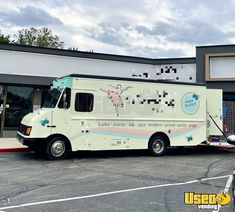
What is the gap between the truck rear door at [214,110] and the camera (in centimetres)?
1320

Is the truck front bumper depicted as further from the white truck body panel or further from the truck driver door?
the truck driver door

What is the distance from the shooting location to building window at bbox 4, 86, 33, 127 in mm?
16266

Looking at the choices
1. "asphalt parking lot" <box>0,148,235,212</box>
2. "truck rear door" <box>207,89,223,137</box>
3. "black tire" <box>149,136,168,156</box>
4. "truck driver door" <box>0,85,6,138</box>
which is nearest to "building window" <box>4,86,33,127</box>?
"truck driver door" <box>0,85,6,138</box>

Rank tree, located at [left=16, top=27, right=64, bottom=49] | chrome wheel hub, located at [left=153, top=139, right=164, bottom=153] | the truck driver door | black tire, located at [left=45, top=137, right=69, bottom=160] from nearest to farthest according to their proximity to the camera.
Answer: black tire, located at [left=45, top=137, right=69, bottom=160]
chrome wheel hub, located at [left=153, top=139, right=164, bottom=153]
the truck driver door
tree, located at [left=16, top=27, right=64, bottom=49]

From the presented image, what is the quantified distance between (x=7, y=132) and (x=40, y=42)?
86.6ft

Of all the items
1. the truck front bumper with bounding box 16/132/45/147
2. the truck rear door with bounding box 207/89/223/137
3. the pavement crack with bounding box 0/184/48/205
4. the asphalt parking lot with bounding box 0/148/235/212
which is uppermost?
the truck rear door with bounding box 207/89/223/137

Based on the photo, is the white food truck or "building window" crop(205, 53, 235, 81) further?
"building window" crop(205, 53, 235, 81)

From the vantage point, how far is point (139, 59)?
19.1 m

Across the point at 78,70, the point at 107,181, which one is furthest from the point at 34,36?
the point at 107,181

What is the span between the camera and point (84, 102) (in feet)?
36.0

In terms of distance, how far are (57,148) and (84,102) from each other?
1.89 m

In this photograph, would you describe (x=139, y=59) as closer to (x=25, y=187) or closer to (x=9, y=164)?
(x=9, y=164)

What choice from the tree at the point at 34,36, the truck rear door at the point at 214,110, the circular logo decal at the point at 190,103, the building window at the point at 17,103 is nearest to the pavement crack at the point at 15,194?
the circular logo decal at the point at 190,103

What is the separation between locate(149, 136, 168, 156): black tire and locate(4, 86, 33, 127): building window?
7.96 meters
